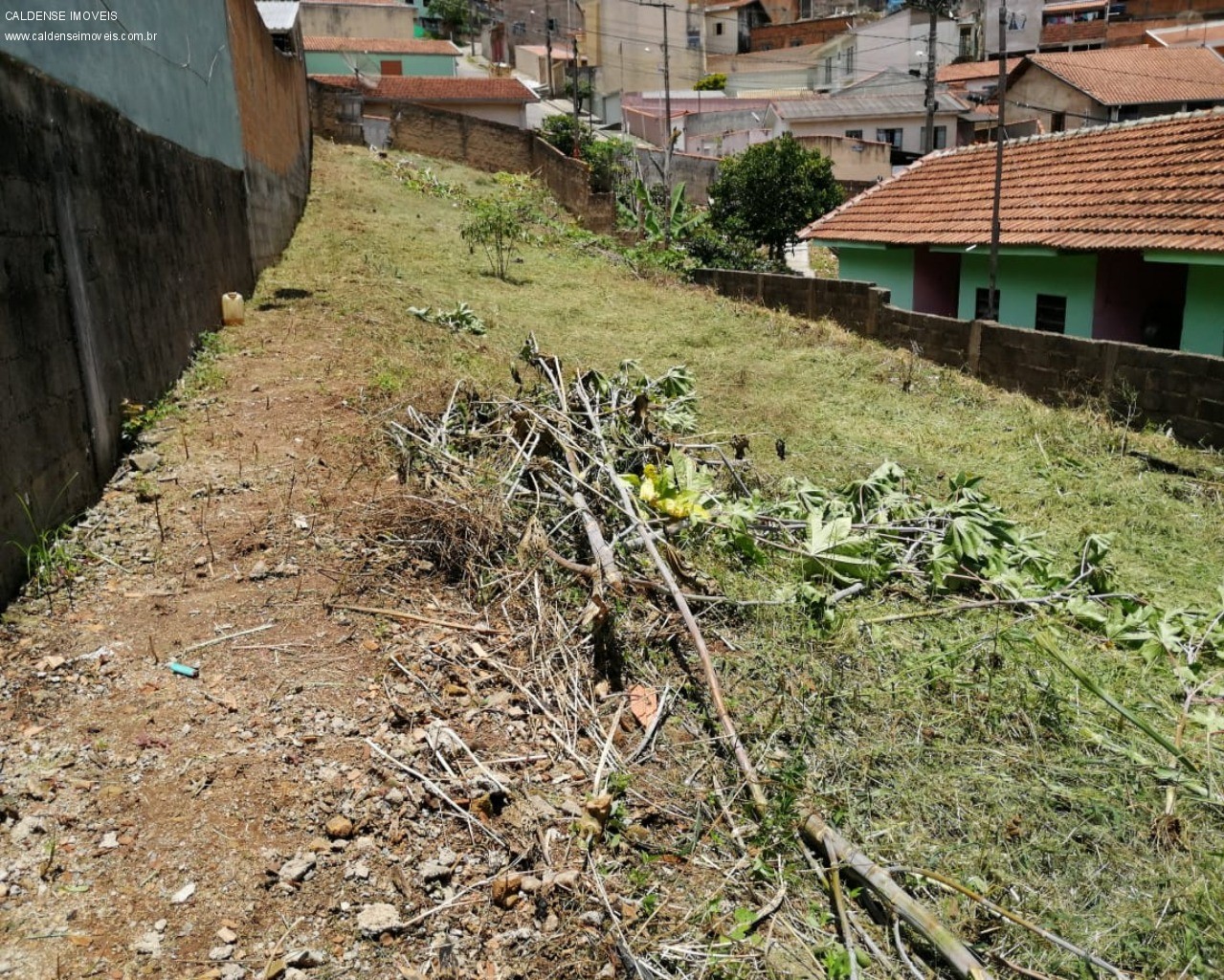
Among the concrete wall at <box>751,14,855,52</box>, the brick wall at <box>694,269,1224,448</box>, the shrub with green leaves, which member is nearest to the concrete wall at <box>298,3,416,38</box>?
the concrete wall at <box>751,14,855,52</box>

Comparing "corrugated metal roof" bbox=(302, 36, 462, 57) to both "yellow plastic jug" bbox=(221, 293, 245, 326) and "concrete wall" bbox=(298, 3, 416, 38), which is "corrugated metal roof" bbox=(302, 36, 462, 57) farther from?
"yellow plastic jug" bbox=(221, 293, 245, 326)

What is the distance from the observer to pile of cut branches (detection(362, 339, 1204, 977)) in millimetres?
2969

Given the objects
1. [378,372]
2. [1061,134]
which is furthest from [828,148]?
[378,372]

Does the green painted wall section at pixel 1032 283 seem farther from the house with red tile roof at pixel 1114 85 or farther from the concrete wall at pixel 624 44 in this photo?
the concrete wall at pixel 624 44

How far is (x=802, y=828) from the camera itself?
3.30 metres

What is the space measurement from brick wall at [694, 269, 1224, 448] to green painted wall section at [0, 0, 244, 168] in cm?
850

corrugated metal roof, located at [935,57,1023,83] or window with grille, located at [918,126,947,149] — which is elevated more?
corrugated metal roof, located at [935,57,1023,83]

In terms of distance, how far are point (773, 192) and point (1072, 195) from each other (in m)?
11.4

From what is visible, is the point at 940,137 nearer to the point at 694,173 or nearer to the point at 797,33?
the point at 694,173

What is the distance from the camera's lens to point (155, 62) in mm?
7309

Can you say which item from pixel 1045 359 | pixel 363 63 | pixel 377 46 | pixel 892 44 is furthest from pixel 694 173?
pixel 1045 359

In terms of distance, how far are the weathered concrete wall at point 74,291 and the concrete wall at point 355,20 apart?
41.5 m

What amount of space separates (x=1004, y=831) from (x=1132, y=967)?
566mm

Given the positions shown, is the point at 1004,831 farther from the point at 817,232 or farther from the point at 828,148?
the point at 828,148
